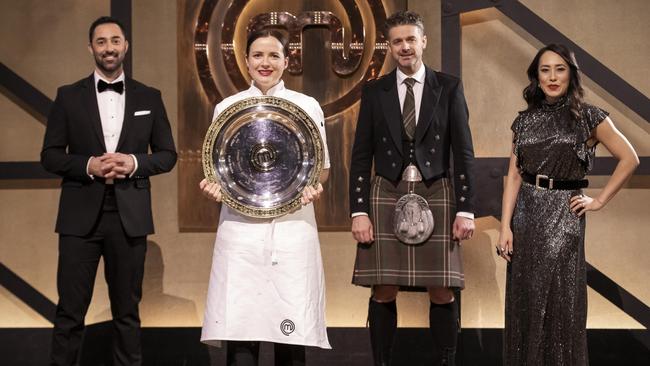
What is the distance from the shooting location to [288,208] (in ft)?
10.8

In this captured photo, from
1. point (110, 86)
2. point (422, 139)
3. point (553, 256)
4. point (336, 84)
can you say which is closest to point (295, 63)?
point (336, 84)

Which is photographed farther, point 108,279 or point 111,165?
point 108,279

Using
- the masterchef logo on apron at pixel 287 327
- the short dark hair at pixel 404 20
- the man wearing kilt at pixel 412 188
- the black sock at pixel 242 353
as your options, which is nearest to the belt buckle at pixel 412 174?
the man wearing kilt at pixel 412 188

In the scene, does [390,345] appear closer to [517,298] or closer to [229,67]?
[517,298]

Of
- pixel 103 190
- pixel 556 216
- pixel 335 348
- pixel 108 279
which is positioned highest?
pixel 103 190

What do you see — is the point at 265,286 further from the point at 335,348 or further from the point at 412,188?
the point at 335,348

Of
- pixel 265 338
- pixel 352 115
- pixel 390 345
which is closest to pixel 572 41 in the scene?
pixel 352 115

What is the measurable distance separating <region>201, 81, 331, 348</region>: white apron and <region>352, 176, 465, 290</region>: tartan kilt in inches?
15.8

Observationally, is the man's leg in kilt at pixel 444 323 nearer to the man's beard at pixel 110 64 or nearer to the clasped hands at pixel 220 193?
the clasped hands at pixel 220 193

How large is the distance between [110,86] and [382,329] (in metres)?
1.81

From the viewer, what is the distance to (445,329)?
358 cm

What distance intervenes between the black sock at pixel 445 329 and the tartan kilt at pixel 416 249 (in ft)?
0.48

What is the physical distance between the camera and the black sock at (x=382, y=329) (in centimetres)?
362

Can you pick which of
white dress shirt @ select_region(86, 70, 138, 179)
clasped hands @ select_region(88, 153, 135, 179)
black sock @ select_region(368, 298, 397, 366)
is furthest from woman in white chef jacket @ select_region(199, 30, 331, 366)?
white dress shirt @ select_region(86, 70, 138, 179)
